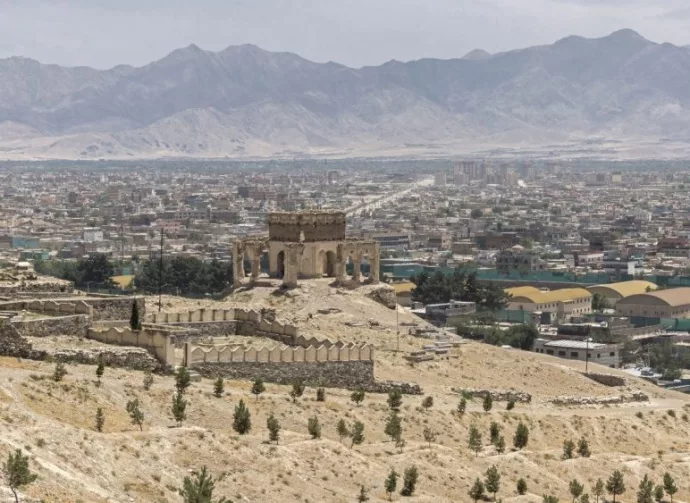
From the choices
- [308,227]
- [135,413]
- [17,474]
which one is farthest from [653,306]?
[17,474]

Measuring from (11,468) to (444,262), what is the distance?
347 feet

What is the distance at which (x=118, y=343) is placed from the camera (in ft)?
103

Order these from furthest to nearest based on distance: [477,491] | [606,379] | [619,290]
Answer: [619,290], [606,379], [477,491]

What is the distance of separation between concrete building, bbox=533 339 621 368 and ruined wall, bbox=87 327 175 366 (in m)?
29.1

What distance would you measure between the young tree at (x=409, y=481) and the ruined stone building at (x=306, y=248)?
52.9 ft

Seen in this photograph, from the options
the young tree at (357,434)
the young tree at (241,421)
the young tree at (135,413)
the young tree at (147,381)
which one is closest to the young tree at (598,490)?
the young tree at (357,434)

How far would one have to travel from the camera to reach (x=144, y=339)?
31.1m

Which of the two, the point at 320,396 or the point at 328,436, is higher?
the point at 320,396

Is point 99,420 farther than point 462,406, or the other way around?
point 462,406

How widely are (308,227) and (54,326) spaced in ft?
45.2

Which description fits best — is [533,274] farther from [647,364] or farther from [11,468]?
[11,468]

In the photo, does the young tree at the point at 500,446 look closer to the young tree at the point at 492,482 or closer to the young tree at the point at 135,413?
the young tree at the point at 492,482

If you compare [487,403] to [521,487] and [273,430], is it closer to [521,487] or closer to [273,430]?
[521,487]

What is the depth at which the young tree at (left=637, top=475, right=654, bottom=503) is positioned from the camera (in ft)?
98.8
